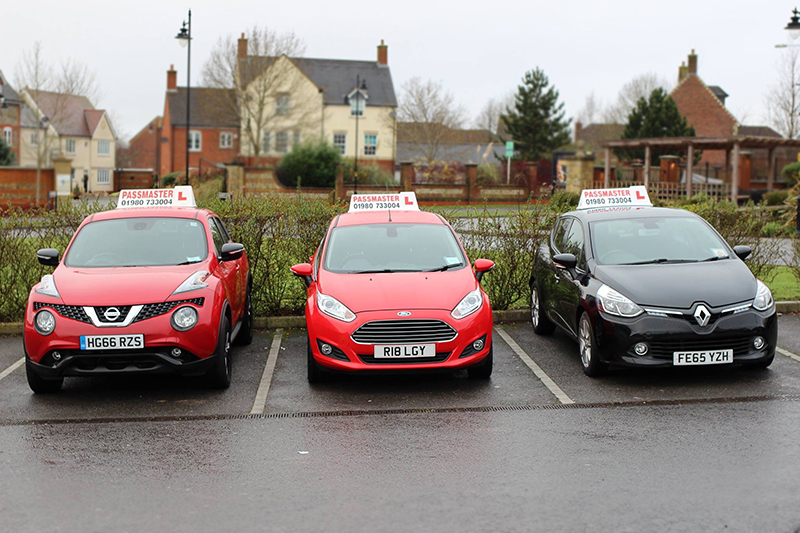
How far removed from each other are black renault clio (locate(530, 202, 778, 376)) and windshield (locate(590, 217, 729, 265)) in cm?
1

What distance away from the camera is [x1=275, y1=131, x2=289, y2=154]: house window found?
67.0m

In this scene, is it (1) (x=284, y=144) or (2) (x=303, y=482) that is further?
(1) (x=284, y=144)

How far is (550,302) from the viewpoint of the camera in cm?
1005

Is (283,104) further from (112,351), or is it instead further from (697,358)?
(697,358)

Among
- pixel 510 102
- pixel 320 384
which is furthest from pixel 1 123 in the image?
pixel 320 384

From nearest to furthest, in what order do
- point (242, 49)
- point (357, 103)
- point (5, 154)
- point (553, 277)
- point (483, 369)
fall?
point (483, 369) → point (553, 277) → point (357, 103) → point (242, 49) → point (5, 154)

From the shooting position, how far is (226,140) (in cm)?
7544

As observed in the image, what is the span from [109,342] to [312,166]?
36526 mm

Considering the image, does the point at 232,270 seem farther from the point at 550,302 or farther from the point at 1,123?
the point at 1,123

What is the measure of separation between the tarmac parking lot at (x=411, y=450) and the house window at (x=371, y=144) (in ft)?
206

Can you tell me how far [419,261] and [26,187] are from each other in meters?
32.8

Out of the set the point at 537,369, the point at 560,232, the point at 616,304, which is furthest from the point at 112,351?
the point at 560,232

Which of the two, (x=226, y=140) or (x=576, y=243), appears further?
(x=226, y=140)

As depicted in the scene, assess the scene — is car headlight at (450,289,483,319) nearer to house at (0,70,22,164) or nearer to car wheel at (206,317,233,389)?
car wheel at (206,317,233,389)
